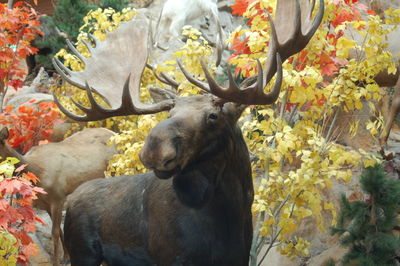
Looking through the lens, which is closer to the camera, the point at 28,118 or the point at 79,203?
the point at 79,203

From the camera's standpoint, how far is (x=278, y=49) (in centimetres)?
278

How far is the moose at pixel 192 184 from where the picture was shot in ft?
8.23

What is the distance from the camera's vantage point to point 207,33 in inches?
519

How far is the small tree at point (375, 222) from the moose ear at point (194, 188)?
141 centimetres

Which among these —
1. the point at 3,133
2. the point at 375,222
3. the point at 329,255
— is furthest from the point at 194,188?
the point at 3,133

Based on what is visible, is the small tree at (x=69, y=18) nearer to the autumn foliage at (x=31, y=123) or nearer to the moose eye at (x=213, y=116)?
the autumn foliage at (x=31, y=123)

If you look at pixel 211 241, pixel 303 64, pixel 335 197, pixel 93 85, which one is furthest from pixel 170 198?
pixel 335 197

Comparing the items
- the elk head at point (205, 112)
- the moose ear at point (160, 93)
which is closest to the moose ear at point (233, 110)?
the elk head at point (205, 112)

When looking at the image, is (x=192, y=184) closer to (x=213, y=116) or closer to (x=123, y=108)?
(x=213, y=116)

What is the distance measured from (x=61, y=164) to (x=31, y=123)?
1.91 feet

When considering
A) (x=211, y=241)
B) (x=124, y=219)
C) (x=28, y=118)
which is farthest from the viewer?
(x=28, y=118)

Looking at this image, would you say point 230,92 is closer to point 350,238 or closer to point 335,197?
point 350,238

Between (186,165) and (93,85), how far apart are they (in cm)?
121

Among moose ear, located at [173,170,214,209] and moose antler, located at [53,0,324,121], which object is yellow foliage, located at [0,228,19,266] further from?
moose ear, located at [173,170,214,209]
